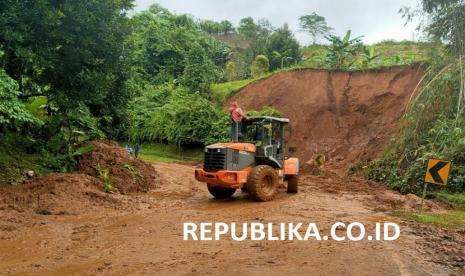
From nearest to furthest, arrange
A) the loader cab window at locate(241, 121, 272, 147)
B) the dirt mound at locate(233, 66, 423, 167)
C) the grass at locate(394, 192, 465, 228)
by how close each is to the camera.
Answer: the grass at locate(394, 192, 465, 228)
the loader cab window at locate(241, 121, 272, 147)
the dirt mound at locate(233, 66, 423, 167)

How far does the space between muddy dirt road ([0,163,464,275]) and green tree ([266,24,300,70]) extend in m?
27.4

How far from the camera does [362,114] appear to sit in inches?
997

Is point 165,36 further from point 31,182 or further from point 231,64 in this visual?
point 31,182

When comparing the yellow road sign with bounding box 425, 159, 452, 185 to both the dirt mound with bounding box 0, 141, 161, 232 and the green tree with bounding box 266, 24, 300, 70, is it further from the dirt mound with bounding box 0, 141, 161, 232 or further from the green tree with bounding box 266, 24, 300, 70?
the green tree with bounding box 266, 24, 300, 70

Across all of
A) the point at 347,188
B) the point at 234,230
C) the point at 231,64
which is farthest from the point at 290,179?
the point at 231,64

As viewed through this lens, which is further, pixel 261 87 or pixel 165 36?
pixel 165 36

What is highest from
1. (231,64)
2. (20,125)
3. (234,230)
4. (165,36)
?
(165,36)

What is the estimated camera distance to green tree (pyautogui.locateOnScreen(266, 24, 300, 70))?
3792cm

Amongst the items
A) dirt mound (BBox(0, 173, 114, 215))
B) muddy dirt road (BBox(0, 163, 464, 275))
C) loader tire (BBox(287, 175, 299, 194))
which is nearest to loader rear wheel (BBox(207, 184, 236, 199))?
muddy dirt road (BBox(0, 163, 464, 275))

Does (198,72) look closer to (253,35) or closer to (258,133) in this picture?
(253,35)

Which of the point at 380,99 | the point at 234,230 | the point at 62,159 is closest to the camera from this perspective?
the point at 234,230

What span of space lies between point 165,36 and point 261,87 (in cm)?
1463
